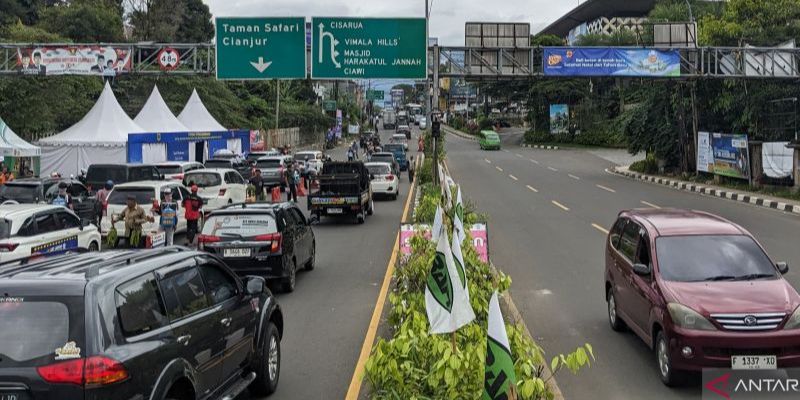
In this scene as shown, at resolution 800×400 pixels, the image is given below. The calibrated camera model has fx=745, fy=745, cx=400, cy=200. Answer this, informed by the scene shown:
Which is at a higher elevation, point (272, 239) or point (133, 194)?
point (133, 194)

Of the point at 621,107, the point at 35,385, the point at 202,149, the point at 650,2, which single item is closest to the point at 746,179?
the point at 202,149

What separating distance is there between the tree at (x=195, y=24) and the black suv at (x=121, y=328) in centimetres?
7612

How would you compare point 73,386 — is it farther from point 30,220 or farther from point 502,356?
point 30,220

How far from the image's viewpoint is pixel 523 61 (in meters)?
29.7

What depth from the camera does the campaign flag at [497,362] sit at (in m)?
3.54

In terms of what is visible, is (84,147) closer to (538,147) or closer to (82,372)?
(82,372)

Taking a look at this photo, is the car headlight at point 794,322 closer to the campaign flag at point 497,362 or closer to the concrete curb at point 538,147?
the campaign flag at point 497,362

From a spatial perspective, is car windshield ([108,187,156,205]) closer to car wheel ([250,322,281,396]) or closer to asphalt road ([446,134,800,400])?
asphalt road ([446,134,800,400])

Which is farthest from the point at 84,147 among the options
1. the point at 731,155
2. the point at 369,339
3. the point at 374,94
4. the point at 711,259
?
the point at 374,94

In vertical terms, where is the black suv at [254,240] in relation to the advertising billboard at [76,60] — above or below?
below

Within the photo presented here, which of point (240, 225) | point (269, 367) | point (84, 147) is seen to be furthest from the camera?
point (84, 147)

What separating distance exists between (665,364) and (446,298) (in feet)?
12.7

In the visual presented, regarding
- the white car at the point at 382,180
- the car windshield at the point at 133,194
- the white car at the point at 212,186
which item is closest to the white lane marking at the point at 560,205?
the white car at the point at 382,180

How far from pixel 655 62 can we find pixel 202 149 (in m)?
23.7
